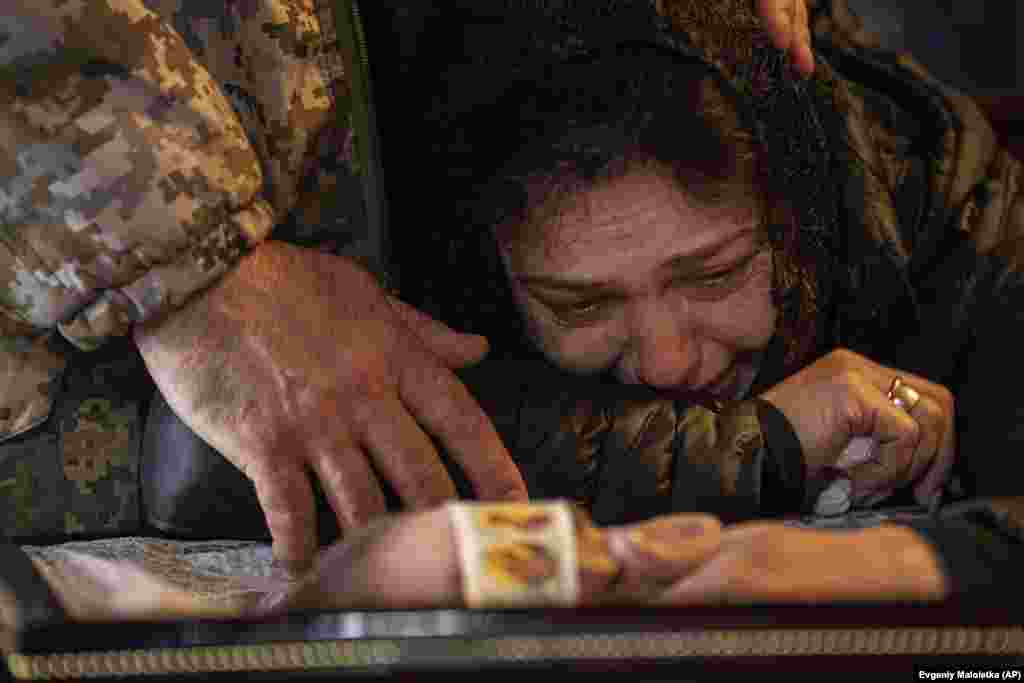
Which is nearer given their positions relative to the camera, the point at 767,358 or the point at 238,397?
the point at 238,397

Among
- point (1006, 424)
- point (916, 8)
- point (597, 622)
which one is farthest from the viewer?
point (916, 8)

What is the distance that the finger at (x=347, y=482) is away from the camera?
2.63 ft

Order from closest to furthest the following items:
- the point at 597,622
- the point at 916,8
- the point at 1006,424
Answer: the point at 597,622 → the point at 1006,424 → the point at 916,8

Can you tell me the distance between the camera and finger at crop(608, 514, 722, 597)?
611mm

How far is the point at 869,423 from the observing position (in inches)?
34.0

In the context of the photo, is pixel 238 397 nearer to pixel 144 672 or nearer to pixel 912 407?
pixel 144 672

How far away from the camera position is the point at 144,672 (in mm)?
618

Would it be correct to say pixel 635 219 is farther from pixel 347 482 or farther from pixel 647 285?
pixel 347 482

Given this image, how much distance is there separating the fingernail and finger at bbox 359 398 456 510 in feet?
0.69

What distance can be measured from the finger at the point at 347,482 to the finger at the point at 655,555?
0.72 ft

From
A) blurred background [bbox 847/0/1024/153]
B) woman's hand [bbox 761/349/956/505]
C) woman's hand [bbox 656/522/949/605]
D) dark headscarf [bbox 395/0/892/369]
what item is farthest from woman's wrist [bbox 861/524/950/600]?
blurred background [bbox 847/0/1024/153]

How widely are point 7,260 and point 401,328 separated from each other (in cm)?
23

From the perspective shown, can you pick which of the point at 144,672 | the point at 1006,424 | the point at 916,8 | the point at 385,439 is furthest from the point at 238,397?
the point at 916,8

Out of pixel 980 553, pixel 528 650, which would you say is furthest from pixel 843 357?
pixel 528 650
